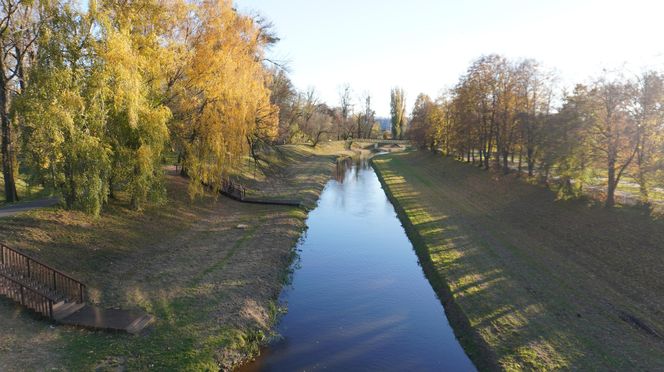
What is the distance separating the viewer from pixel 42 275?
46.0ft

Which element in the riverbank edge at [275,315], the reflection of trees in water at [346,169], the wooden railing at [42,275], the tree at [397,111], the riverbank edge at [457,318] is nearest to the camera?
the riverbank edge at [275,315]

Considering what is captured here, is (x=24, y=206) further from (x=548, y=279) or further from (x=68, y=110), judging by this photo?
(x=548, y=279)

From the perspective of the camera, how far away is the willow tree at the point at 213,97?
24.3 meters

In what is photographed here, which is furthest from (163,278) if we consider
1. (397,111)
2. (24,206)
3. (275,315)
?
(397,111)

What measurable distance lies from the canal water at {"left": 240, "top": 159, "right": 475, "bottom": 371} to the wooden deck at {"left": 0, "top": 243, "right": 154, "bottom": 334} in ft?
14.1

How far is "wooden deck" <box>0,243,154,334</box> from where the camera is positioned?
12461mm

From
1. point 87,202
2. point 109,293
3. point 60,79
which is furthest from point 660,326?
point 60,79

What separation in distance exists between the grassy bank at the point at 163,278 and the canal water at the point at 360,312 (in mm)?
1012

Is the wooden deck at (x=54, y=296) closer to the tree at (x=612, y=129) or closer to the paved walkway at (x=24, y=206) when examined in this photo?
the paved walkway at (x=24, y=206)

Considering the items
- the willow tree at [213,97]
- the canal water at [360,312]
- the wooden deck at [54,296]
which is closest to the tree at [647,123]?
the canal water at [360,312]

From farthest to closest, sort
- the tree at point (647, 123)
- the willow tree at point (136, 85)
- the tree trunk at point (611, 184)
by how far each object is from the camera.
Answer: the tree trunk at point (611, 184)
the tree at point (647, 123)
the willow tree at point (136, 85)

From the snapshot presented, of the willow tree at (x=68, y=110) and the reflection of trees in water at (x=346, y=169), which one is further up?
the willow tree at (x=68, y=110)

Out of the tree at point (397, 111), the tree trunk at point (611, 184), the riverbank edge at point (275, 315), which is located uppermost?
the tree at point (397, 111)

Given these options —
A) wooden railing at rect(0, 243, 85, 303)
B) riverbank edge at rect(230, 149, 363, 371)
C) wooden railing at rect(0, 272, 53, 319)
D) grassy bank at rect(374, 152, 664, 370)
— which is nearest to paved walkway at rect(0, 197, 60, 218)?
wooden railing at rect(0, 243, 85, 303)
